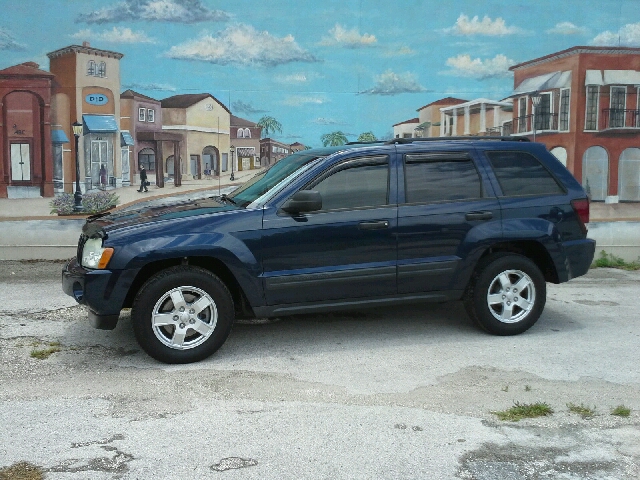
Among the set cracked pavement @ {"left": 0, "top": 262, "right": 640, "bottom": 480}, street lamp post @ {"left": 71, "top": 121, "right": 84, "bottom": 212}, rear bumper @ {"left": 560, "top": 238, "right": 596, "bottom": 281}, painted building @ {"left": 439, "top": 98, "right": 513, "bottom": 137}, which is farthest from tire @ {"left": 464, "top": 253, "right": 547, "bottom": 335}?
street lamp post @ {"left": 71, "top": 121, "right": 84, "bottom": 212}

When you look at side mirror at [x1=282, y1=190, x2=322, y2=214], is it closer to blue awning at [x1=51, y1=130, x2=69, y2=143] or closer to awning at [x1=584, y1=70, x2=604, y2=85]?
blue awning at [x1=51, y1=130, x2=69, y2=143]

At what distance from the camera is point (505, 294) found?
6.73 metres

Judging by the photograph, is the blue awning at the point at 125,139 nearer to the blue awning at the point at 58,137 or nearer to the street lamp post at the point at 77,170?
the street lamp post at the point at 77,170

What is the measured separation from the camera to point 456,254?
654cm

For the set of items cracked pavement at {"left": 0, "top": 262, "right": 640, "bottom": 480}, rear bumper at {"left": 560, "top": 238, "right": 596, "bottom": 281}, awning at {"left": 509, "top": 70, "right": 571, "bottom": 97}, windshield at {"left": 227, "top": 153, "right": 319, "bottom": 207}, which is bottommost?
cracked pavement at {"left": 0, "top": 262, "right": 640, "bottom": 480}

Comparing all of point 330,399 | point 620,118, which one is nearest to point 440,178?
point 330,399

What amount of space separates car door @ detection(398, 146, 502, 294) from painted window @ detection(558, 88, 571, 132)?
489 centimetres

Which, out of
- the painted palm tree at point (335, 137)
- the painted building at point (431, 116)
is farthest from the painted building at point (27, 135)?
the painted building at point (431, 116)

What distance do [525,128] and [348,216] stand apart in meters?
5.69

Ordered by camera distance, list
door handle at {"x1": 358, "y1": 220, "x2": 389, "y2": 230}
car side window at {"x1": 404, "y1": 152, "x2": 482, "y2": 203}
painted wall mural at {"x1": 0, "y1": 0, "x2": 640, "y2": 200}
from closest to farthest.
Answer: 1. door handle at {"x1": 358, "y1": 220, "x2": 389, "y2": 230}
2. car side window at {"x1": 404, "y1": 152, "x2": 482, "y2": 203}
3. painted wall mural at {"x1": 0, "y1": 0, "x2": 640, "y2": 200}

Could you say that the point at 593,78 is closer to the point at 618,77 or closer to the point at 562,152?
the point at 618,77

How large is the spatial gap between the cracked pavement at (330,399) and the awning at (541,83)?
441 centimetres

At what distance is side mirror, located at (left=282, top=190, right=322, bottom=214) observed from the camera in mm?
6016

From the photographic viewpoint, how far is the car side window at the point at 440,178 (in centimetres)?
659
